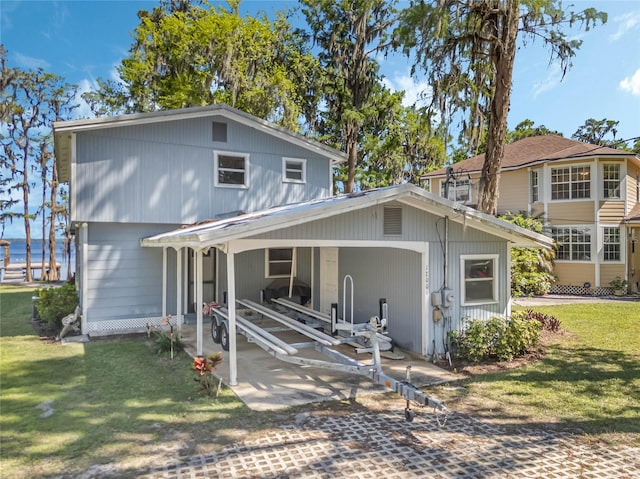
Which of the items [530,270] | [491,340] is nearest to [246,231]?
[491,340]

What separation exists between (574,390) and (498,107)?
771cm

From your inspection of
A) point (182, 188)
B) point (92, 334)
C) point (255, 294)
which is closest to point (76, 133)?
point (182, 188)

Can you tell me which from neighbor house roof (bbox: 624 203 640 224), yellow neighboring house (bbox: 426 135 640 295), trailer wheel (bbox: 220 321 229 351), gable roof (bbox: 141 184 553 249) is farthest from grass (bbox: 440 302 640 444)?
neighbor house roof (bbox: 624 203 640 224)

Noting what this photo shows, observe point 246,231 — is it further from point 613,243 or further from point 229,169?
point 613,243

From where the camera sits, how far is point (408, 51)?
12.3 metres

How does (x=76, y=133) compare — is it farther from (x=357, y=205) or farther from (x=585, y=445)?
(x=585, y=445)

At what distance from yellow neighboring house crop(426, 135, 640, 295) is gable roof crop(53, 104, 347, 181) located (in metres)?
7.39

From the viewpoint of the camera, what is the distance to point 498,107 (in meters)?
11.5

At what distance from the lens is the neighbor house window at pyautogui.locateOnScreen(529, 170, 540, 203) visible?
20.1 metres

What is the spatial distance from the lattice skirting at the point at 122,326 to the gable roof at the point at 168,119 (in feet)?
16.1

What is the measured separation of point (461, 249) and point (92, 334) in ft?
30.0

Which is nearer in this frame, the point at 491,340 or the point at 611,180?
the point at 491,340

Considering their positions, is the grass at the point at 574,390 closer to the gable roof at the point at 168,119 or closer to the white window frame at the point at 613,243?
the gable roof at the point at 168,119

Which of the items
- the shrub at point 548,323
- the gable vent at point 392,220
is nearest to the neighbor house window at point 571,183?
the shrub at point 548,323
